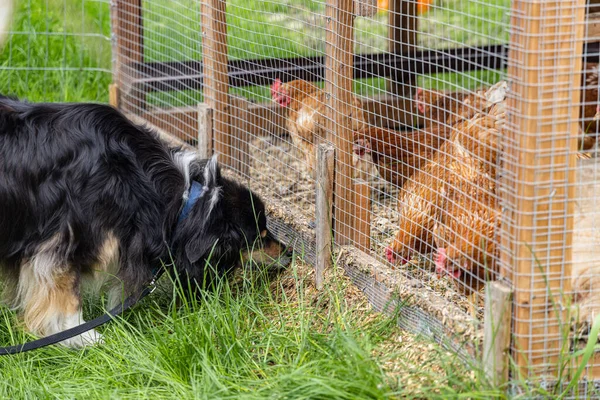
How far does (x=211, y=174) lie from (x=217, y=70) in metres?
1.18

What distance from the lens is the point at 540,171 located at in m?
2.44

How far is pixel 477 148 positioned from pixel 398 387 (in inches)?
47.8

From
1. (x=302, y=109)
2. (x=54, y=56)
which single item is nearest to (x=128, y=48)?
(x=54, y=56)

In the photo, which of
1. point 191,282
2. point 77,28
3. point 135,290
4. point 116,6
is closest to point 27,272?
point 135,290

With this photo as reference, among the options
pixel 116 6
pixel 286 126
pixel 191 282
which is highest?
pixel 116 6

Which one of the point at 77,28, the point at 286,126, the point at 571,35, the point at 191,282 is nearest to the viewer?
the point at 571,35

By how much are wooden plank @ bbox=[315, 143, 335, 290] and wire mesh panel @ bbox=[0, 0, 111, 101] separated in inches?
136

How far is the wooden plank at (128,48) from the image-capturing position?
19.2 ft

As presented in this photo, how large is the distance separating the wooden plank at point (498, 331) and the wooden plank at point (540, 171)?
0.03 metres

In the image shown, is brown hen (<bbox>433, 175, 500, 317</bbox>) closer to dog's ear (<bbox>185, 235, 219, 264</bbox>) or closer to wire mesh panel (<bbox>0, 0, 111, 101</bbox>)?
dog's ear (<bbox>185, 235, 219, 264</bbox>)

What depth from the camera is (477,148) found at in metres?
3.39

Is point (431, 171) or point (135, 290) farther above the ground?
point (431, 171)

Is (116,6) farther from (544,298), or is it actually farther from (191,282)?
(544,298)

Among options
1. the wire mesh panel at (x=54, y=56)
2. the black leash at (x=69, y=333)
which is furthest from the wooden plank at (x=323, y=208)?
the wire mesh panel at (x=54, y=56)
